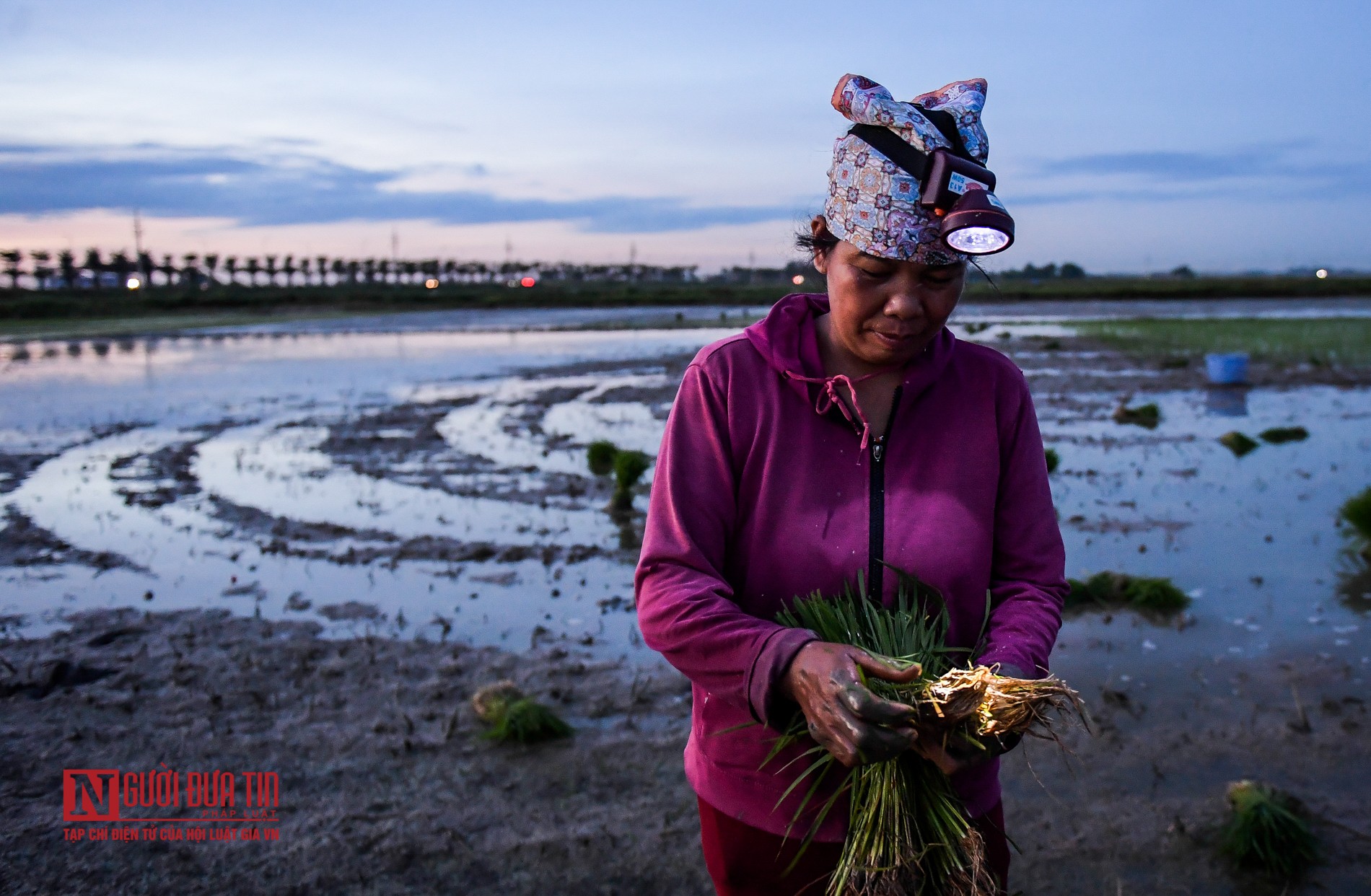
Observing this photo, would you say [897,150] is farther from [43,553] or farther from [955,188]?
[43,553]

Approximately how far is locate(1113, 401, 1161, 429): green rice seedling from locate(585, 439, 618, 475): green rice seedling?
253 inches

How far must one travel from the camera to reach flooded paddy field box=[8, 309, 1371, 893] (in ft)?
11.8

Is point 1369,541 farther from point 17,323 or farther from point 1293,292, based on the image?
point 1293,292

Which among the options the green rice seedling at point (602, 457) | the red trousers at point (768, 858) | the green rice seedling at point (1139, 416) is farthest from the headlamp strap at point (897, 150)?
the green rice seedling at point (1139, 416)

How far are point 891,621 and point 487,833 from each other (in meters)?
2.29

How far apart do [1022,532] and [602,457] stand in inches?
311

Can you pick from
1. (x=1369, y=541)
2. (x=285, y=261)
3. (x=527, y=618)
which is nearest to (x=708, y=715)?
(x=527, y=618)

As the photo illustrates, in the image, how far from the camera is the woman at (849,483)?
70.5 inches

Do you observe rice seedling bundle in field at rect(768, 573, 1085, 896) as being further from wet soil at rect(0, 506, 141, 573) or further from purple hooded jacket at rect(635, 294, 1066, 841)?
wet soil at rect(0, 506, 141, 573)

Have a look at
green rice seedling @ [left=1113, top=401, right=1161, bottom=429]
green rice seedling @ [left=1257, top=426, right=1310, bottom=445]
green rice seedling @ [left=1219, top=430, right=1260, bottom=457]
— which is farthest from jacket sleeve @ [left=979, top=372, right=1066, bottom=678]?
green rice seedling @ [left=1113, top=401, right=1161, bottom=429]

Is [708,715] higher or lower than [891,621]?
lower

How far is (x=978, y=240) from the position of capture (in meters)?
1.70

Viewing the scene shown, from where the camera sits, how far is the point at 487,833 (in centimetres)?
360

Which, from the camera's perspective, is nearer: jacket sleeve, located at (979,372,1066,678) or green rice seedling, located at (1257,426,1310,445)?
jacket sleeve, located at (979,372,1066,678)
